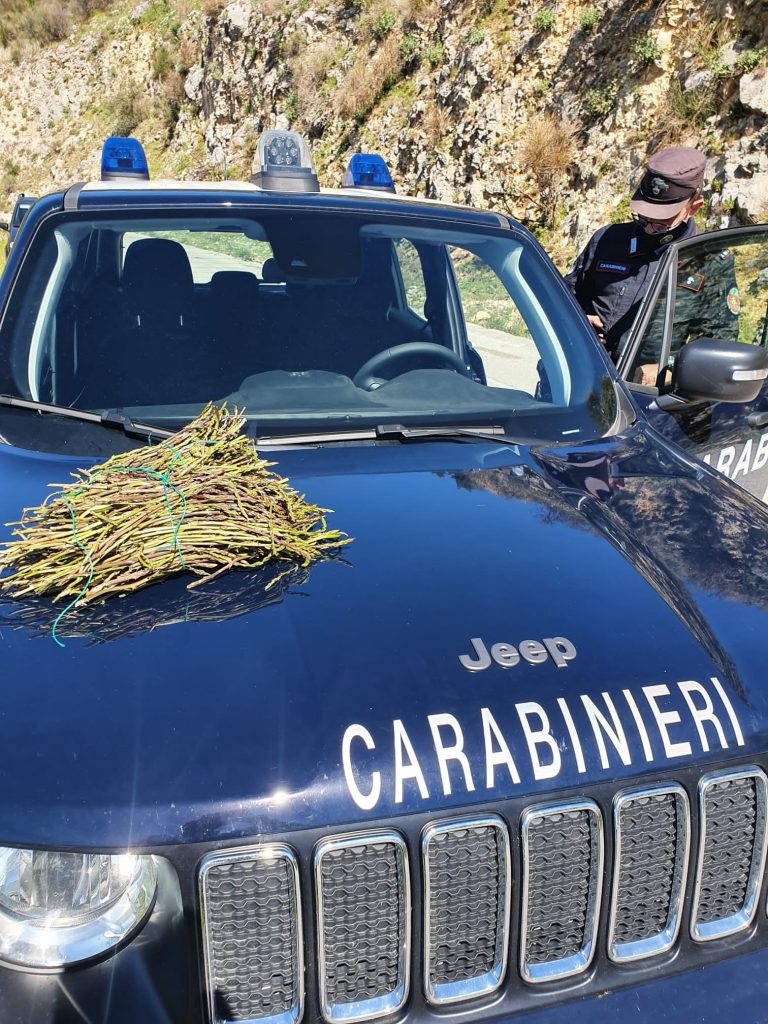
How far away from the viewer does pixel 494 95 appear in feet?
67.4

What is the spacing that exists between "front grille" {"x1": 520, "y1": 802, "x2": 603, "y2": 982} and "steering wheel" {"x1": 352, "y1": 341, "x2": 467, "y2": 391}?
1.59 metres

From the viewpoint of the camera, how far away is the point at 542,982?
155 cm

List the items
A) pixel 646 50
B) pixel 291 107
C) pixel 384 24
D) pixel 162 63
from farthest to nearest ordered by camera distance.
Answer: pixel 162 63 → pixel 291 107 → pixel 384 24 → pixel 646 50

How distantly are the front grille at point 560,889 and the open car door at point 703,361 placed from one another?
1769 mm

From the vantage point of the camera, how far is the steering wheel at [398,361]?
291 centimetres

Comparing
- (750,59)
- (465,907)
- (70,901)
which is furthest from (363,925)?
(750,59)

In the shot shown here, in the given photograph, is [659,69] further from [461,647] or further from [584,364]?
[461,647]

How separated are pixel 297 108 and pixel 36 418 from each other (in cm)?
2932

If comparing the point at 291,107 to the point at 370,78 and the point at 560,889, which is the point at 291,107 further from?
the point at 560,889

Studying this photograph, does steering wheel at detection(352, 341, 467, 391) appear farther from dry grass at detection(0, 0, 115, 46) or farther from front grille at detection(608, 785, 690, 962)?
dry grass at detection(0, 0, 115, 46)

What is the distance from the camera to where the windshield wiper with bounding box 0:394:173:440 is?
2506mm

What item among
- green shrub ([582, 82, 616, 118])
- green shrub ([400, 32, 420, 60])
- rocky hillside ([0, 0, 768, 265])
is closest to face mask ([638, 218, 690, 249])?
rocky hillside ([0, 0, 768, 265])

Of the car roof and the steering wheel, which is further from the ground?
the car roof

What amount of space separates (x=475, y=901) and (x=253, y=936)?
328 mm
